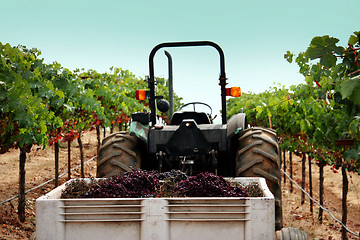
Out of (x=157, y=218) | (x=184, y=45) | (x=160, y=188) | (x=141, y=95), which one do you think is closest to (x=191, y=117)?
(x=141, y=95)

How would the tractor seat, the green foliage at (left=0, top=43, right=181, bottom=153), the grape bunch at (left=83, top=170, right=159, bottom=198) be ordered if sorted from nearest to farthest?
1. the grape bunch at (left=83, top=170, right=159, bottom=198)
2. the tractor seat
3. the green foliage at (left=0, top=43, right=181, bottom=153)

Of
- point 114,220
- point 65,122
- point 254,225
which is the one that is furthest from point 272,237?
point 65,122

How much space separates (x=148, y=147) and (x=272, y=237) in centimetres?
228

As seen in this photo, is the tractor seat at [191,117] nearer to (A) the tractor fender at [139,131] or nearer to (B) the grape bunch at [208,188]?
(A) the tractor fender at [139,131]

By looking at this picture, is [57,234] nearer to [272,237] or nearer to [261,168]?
[272,237]

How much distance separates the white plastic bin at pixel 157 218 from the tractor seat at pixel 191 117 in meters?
2.71

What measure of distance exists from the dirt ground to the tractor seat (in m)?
3.47

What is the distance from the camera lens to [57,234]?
2.78m

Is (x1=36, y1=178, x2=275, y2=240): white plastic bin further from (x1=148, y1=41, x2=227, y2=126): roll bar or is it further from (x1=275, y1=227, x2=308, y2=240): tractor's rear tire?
(x1=148, y1=41, x2=227, y2=126): roll bar

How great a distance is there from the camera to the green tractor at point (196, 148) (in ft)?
14.0

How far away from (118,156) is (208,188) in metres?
1.63

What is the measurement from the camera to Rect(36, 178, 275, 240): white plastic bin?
8.89 feet

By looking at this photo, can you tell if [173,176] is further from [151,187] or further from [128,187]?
[128,187]

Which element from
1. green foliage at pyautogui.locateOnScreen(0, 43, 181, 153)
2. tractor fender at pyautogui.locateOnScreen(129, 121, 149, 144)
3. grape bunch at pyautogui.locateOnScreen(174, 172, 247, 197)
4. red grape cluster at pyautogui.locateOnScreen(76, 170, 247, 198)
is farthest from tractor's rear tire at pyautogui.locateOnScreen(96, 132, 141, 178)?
grape bunch at pyautogui.locateOnScreen(174, 172, 247, 197)
